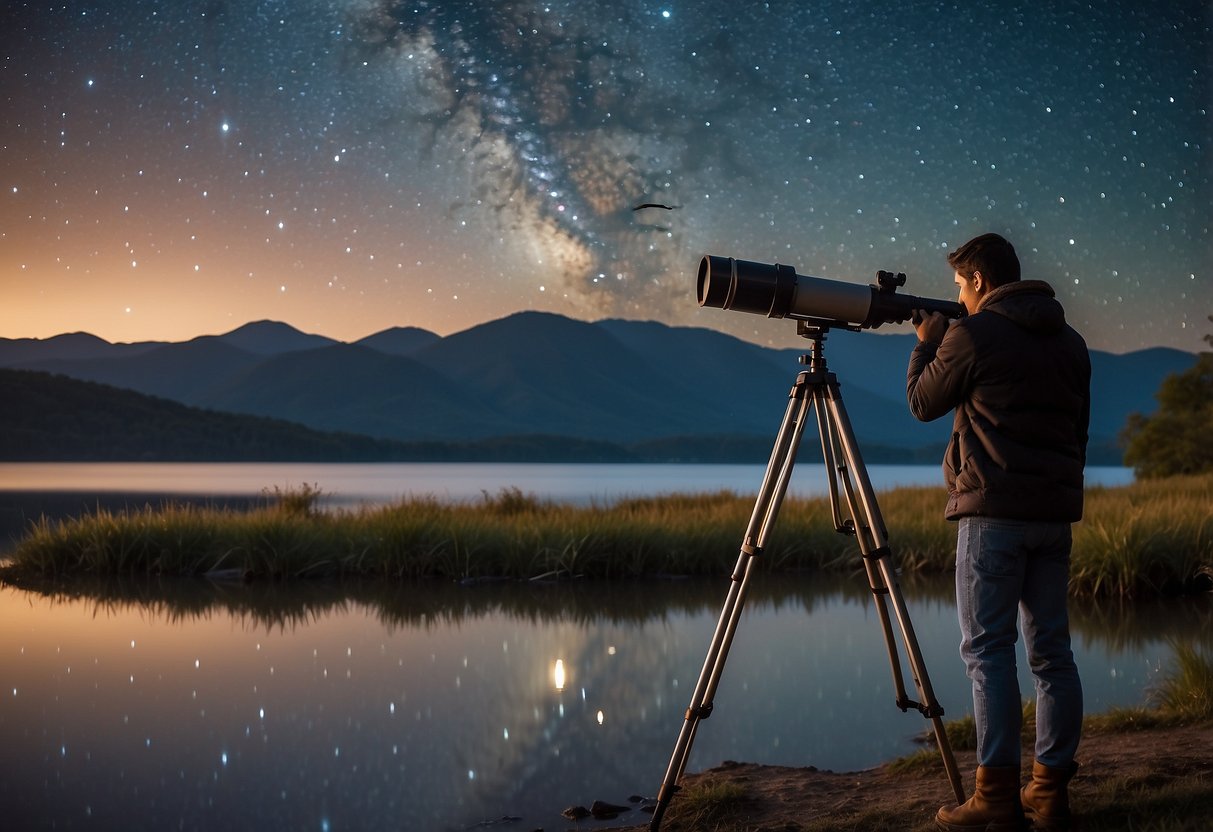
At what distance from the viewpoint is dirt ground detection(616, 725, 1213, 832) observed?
3072mm

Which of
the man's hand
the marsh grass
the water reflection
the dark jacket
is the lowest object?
the water reflection

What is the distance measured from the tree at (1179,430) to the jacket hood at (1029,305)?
31.0m

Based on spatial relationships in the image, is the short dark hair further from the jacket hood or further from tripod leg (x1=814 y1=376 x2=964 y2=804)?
tripod leg (x1=814 y1=376 x2=964 y2=804)

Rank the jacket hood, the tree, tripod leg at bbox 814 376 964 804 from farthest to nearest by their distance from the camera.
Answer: the tree, tripod leg at bbox 814 376 964 804, the jacket hood

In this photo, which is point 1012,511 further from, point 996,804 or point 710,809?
point 710,809

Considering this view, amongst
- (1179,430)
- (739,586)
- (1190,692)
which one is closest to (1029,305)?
(739,586)

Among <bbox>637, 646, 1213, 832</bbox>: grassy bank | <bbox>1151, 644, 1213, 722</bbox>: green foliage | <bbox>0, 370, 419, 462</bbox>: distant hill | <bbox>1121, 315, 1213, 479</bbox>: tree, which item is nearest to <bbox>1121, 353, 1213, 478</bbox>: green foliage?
<bbox>1121, 315, 1213, 479</bbox>: tree

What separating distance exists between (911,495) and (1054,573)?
1596cm

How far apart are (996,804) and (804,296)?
167cm

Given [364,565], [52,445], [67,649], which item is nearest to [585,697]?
[67,649]

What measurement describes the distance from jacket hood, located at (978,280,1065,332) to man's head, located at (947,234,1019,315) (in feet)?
0.33

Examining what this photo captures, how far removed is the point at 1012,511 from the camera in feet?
8.63

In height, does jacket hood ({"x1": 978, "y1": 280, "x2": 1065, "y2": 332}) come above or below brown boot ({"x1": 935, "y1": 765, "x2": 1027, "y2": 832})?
above

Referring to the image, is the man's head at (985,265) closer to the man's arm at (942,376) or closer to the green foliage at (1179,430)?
the man's arm at (942,376)
